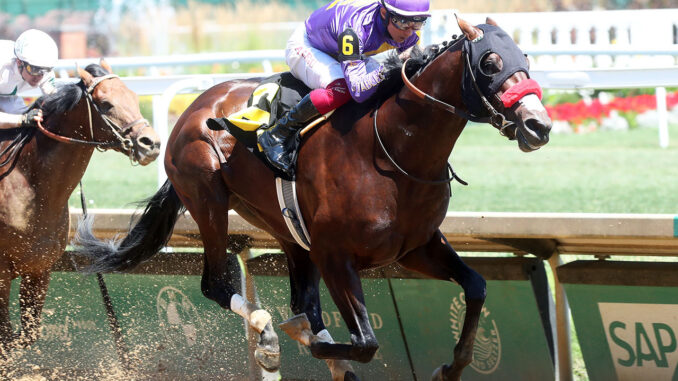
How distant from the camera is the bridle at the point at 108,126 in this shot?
4750 mm

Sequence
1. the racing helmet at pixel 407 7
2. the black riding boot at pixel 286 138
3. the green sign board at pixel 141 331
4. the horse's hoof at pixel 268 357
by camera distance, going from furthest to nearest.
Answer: the green sign board at pixel 141 331 → the horse's hoof at pixel 268 357 → the black riding boot at pixel 286 138 → the racing helmet at pixel 407 7

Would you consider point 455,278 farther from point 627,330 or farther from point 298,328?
point 627,330

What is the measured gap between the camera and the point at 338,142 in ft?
13.2

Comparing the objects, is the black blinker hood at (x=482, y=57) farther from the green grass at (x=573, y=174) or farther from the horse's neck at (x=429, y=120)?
the green grass at (x=573, y=174)

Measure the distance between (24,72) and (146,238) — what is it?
116 centimetres

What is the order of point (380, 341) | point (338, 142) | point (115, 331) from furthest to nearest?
point (115, 331), point (380, 341), point (338, 142)

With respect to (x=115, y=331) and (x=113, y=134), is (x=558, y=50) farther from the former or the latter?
(x=115, y=331)

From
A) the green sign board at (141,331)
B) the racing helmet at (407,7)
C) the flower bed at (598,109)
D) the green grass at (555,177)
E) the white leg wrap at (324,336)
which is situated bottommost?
the flower bed at (598,109)

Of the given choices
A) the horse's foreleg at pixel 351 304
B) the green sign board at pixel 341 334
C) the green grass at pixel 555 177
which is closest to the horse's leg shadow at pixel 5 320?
the green sign board at pixel 341 334

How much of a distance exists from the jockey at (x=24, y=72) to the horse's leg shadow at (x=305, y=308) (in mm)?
1632

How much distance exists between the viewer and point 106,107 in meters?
4.86

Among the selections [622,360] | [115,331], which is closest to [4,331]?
[115,331]

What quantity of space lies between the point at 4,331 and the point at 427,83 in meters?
2.98

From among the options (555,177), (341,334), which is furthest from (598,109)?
(341,334)
